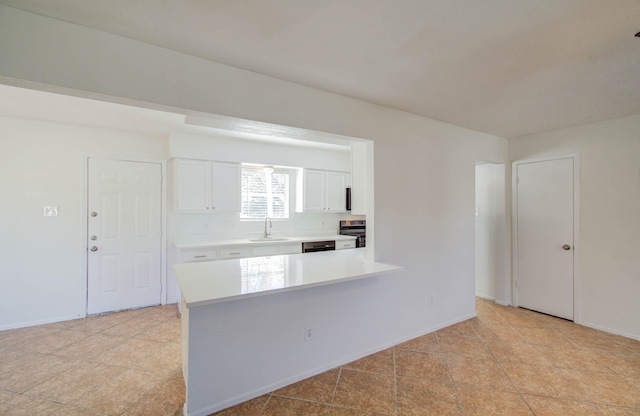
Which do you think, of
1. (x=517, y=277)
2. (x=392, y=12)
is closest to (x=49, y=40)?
(x=392, y=12)

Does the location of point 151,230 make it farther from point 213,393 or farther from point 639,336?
point 639,336

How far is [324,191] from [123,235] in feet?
10.2

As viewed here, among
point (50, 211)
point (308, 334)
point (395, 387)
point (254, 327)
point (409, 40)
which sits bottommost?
point (395, 387)

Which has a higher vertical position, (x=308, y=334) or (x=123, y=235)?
(x=123, y=235)

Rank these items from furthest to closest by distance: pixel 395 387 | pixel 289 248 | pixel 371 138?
pixel 289 248, pixel 371 138, pixel 395 387

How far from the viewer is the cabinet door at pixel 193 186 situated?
3.83 m

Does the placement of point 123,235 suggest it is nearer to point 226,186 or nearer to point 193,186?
point 193,186

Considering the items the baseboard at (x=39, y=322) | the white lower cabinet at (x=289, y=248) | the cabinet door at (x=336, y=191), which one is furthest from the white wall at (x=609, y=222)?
the baseboard at (x=39, y=322)

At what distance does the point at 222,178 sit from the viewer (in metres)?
4.11

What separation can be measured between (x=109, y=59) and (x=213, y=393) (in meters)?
2.21

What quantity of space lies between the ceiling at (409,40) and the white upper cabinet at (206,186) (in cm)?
229

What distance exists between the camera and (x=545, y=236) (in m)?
3.59

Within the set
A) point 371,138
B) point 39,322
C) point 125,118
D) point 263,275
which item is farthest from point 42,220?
point 371,138

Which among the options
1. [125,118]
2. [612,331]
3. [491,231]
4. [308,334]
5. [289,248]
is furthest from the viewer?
[289,248]
